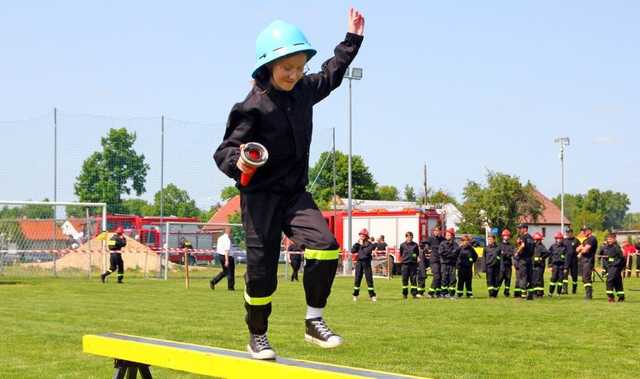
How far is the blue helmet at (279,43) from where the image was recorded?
593cm

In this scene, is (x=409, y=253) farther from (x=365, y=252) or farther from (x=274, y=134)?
(x=274, y=134)

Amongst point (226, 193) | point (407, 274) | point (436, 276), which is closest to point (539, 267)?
point (436, 276)

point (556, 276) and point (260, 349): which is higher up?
point (260, 349)

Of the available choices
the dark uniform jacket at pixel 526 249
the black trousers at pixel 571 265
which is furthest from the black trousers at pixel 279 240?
the black trousers at pixel 571 265

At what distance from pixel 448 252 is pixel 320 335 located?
2076 cm

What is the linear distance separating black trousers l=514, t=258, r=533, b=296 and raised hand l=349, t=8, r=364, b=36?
67.6 ft

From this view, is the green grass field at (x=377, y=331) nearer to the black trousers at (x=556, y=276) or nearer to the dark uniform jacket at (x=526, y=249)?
the dark uniform jacket at (x=526, y=249)

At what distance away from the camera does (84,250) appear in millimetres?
38188

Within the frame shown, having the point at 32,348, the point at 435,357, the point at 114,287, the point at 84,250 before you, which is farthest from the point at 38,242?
the point at 435,357

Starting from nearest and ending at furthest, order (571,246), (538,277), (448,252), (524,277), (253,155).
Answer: (253,155)
(524,277)
(448,252)
(538,277)
(571,246)

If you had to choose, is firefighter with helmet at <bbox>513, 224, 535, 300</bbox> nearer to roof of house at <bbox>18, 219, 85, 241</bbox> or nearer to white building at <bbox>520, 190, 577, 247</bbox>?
roof of house at <bbox>18, 219, 85, 241</bbox>

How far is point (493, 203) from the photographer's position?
76688mm

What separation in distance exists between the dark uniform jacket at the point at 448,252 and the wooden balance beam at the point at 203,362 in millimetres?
19341

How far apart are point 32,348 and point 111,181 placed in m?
26.6
